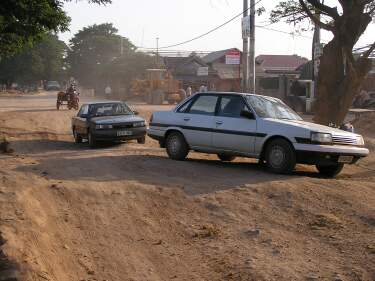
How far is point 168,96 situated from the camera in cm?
4894

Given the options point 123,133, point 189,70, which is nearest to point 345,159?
point 123,133

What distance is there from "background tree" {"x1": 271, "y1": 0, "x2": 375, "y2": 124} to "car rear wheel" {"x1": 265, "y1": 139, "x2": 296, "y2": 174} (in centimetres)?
592

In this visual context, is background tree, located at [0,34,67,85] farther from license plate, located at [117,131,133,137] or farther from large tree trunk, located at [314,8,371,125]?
large tree trunk, located at [314,8,371,125]

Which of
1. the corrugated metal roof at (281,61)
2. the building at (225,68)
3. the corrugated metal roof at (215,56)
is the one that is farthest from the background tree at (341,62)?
the corrugated metal roof at (281,61)

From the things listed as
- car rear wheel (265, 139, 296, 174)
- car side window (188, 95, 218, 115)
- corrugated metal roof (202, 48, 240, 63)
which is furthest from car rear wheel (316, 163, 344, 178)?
corrugated metal roof (202, 48, 240, 63)

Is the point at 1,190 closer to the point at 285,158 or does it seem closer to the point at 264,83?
the point at 285,158

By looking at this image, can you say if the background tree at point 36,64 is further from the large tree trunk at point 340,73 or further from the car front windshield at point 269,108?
the car front windshield at point 269,108

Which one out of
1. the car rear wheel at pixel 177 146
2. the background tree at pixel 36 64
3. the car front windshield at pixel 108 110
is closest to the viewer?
the car rear wheel at pixel 177 146

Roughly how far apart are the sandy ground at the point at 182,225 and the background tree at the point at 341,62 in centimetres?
532

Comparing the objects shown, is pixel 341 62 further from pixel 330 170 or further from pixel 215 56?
pixel 215 56

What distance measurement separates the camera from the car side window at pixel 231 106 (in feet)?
38.7

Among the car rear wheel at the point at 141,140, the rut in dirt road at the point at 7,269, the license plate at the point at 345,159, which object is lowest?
the rut in dirt road at the point at 7,269

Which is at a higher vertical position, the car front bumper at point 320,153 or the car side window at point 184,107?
the car side window at point 184,107

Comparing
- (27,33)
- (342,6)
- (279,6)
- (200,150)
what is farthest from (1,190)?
(27,33)
